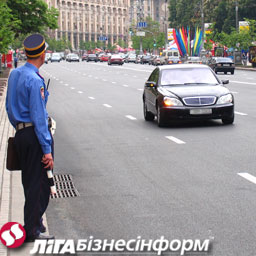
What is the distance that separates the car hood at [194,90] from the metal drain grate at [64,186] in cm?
677

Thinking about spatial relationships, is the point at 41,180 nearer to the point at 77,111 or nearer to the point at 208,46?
the point at 77,111

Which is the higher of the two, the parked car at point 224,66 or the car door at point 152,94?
the car door at point 152,94

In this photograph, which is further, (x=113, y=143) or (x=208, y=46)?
(x=208, y=46)

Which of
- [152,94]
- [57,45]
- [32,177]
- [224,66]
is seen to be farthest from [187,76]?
[57,45]

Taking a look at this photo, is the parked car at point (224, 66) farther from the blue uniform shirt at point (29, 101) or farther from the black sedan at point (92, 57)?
the black sedan at point (92, 57)

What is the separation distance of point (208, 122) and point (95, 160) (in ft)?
21.2

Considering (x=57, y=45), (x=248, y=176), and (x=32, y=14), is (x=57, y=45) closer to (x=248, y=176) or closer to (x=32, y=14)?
(x=32, y=14)

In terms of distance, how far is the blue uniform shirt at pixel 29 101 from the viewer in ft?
19.6

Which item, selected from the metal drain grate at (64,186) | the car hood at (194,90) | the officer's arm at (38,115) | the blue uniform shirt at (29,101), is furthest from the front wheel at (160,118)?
the officer's arm at (38,115)

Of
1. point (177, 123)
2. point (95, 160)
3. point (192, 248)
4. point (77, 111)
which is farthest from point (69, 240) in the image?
point (77, 111)

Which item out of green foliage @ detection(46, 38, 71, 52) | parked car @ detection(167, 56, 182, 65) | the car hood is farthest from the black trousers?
green foliage @ detection(46, 38, 71, 52)

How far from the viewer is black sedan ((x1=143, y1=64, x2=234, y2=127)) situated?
16.5 meters

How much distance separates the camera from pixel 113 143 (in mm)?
Answer: 13977

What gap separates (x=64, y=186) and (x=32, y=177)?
3412 mm
